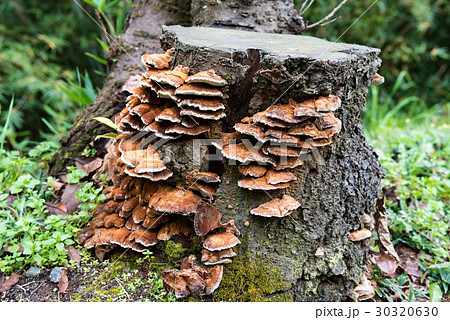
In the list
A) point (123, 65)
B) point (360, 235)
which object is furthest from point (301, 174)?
point (123, 65)

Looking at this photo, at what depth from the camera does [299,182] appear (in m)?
2.25

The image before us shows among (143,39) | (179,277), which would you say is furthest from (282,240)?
(143,39)

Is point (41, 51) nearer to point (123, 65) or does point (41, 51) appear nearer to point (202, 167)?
point (123, 65)

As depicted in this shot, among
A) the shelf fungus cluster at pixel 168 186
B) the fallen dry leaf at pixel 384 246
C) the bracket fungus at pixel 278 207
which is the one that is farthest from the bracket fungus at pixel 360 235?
the shelf fungus cluster at pixel 168 186

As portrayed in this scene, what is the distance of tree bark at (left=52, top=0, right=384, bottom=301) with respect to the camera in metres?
2.12

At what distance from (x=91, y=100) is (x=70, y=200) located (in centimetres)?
158

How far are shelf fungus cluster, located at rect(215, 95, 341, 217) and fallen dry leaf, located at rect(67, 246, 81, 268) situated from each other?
4.17ft

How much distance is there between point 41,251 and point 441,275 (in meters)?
2.91

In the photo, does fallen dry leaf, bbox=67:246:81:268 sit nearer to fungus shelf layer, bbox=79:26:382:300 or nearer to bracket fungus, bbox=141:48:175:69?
fungus shelf layer, bbox=79:26:382:300

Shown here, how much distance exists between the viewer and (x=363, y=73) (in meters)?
2.27

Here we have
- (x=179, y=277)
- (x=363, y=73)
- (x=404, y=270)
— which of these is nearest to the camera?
(x=179, y=277)

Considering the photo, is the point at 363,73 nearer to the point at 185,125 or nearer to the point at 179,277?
the point at 185,125

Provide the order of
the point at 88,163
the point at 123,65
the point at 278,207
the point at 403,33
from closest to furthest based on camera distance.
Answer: the point at 278,207 → the point at 88,163 → the point at 123,65 → the point at 403,33

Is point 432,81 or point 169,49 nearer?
point 169,49
